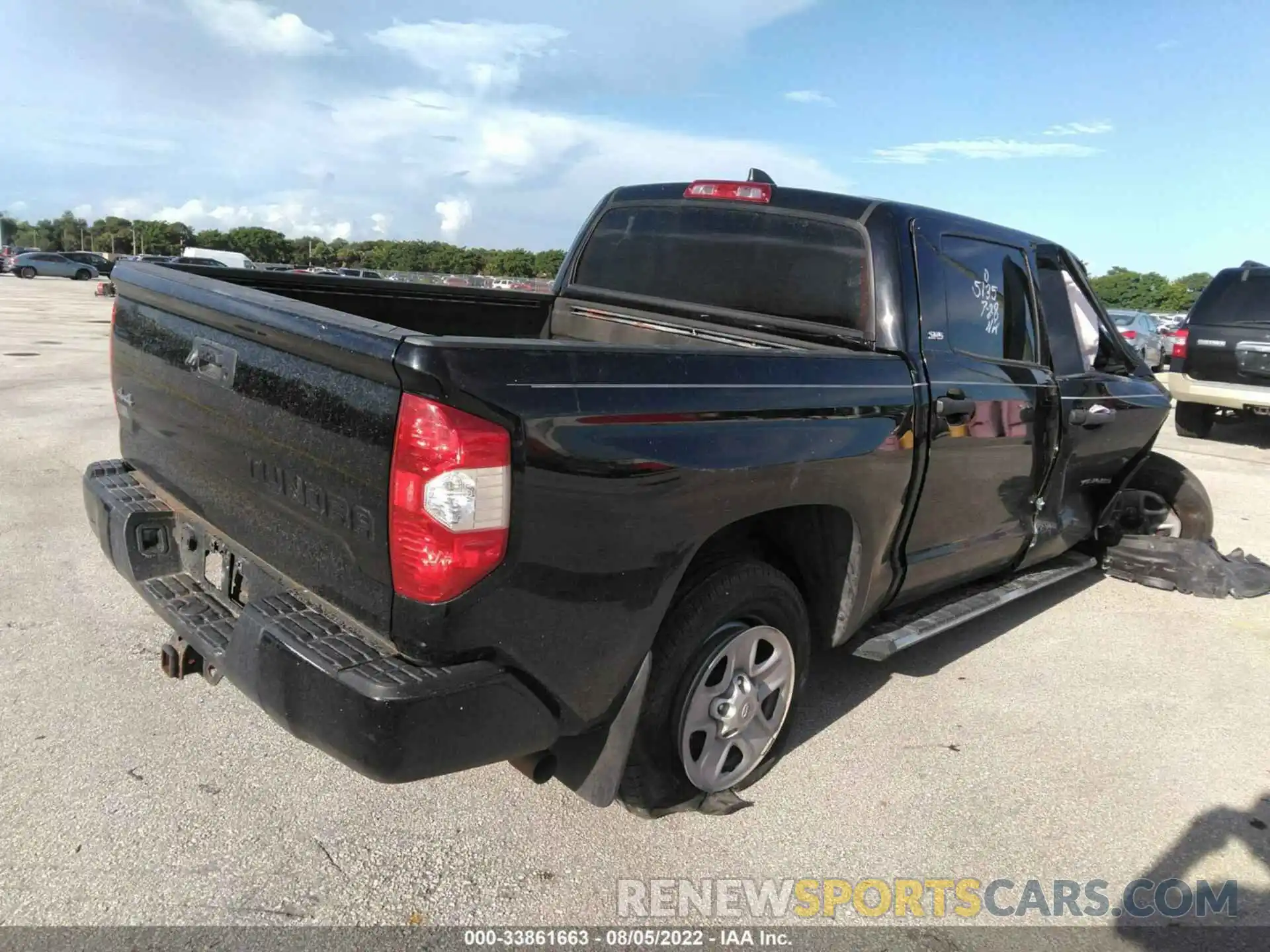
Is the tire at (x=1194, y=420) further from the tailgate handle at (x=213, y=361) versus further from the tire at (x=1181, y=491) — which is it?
the tailgate handle at (x=213, y=361)

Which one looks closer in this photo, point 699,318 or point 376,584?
point 376,584

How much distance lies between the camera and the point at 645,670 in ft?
8.39

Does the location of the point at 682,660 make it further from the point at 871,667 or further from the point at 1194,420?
the point at 1194,420

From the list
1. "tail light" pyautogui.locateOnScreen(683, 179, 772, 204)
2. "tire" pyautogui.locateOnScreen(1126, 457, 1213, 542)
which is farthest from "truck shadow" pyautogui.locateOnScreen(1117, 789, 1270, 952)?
"tire" pyautogui.locateOnScreen(1126, 457, 1213, 542)

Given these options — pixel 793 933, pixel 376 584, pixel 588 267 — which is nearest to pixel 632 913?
pixel 793 933

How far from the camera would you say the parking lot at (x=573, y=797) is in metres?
2.57

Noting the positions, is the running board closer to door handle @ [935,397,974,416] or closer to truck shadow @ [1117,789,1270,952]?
door handle @ [935,397,974,416]

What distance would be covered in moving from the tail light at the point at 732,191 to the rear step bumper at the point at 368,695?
246 centimetres

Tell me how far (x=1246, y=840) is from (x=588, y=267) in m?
3.49

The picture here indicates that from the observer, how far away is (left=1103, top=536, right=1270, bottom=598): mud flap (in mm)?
5512

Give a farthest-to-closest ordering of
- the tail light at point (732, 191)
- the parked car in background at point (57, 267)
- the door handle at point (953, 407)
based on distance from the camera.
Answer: the parked car in background at point (57, 267) < the tail light at point (732, 191) < the door handle at point (953, 407)

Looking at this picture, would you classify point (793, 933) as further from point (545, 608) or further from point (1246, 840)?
point (1246, 840)

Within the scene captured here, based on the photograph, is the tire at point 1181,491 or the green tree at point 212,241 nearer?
the tire at point 1181,491

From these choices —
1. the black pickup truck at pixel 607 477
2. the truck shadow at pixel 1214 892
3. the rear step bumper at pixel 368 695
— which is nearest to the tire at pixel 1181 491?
the black pickup truck at pixel 607 477
